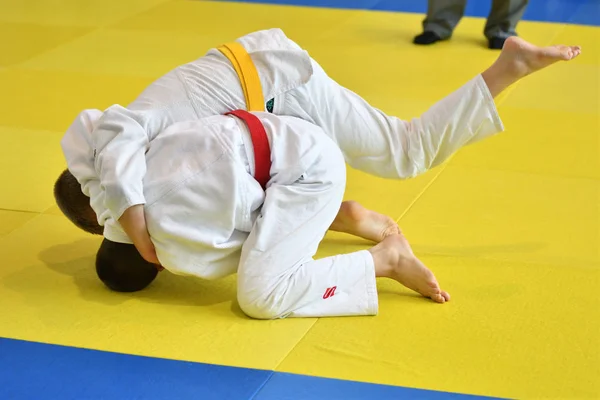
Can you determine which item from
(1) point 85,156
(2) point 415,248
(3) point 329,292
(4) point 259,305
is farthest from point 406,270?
(1) point 85,156

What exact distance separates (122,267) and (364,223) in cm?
90

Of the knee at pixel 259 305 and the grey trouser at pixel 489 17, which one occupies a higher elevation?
the knee at pixel 259 305

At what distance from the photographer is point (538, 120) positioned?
4719mm

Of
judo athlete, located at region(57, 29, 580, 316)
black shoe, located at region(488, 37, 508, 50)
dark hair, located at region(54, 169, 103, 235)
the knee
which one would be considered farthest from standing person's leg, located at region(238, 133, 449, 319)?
black shoe, located at region(488, 37, 508, 50)

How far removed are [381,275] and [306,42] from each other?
358cm

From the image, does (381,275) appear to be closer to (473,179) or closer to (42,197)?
(473,179)

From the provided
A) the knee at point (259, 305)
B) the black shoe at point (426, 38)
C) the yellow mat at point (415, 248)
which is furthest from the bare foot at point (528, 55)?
the black shoe at point (426, 38)

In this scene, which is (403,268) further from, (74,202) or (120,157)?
(74,202)

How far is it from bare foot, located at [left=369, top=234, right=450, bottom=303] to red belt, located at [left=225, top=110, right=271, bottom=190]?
0.44m

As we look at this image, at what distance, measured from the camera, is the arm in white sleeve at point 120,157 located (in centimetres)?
271

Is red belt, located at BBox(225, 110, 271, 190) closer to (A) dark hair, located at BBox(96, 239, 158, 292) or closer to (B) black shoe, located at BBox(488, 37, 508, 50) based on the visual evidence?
(A) dark hair, located at BBox(96, 239, 158, 292)

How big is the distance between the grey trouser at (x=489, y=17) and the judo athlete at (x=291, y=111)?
9.94ft

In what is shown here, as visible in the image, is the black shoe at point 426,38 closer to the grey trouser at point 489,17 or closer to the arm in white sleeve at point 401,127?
the grey trouser at point 489,17

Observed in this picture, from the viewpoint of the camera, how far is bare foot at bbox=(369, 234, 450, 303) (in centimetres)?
293
